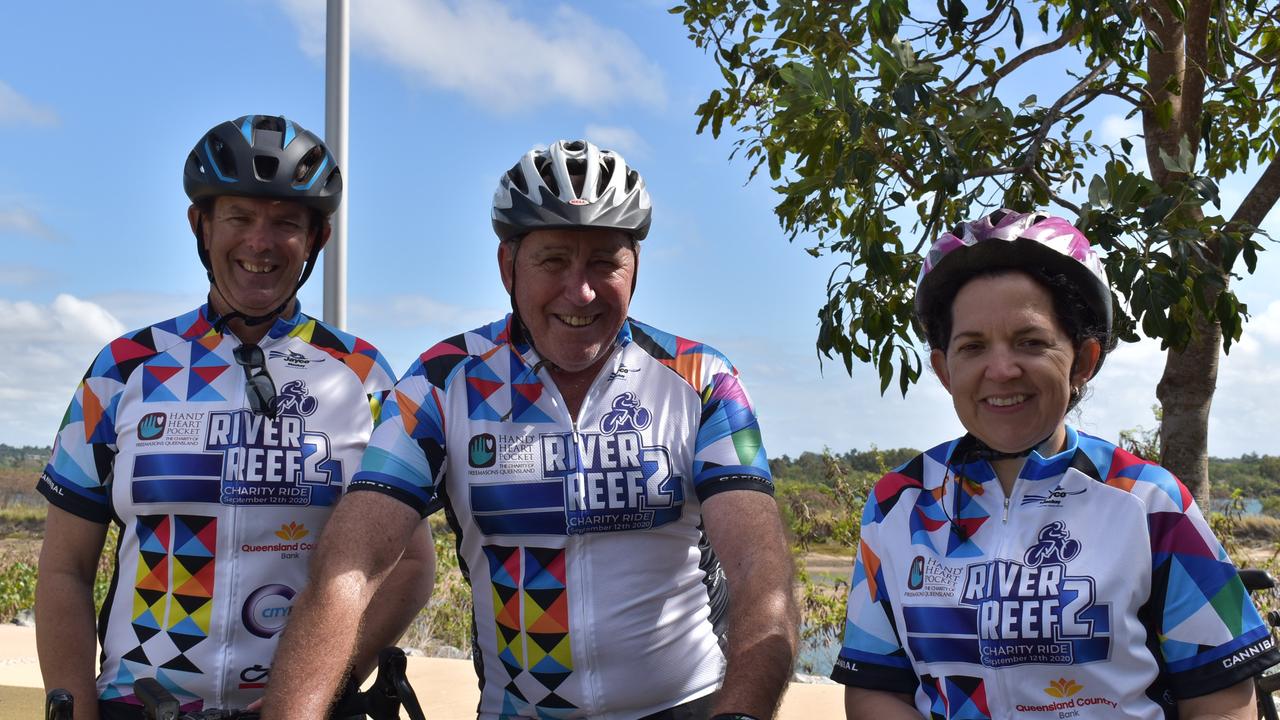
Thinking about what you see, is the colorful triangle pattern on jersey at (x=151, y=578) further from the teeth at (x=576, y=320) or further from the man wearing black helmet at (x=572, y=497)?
the teeth at (x=576, y=320)

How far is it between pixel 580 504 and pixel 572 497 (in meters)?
0.03

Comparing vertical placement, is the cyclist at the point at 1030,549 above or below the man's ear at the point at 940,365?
below

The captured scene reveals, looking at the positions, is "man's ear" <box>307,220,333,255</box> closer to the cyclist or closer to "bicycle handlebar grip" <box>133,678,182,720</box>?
"bicycle handlebar grip" <box>133,678,182,720</box>

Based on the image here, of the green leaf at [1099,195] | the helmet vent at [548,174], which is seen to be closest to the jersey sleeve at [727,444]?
the helmet vent at [548,174]

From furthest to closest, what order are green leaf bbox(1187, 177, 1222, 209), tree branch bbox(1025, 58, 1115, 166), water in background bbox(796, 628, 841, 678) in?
water in background bbox(796, 628, 841, 678), tree branch bbox(1025, 58, 1115, 166), green leaf bbox(1187, 177, 1222, 209)

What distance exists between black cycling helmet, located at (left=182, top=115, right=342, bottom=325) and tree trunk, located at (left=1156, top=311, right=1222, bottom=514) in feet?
17.5

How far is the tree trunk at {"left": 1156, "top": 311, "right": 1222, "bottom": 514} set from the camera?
666 centimetres

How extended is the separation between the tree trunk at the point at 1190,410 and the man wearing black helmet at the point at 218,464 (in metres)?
5.23

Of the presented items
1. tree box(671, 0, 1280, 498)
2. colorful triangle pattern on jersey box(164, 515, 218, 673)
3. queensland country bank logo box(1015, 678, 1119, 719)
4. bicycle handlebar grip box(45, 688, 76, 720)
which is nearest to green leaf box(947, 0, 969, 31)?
tree box(671, 0, 1280, 498)

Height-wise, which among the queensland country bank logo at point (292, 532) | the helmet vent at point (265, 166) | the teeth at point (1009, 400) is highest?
the helmet vent at point (265, 166)

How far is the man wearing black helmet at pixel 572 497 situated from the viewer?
2.54 meters

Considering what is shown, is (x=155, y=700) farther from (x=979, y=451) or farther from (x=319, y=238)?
(x=979, y=451)

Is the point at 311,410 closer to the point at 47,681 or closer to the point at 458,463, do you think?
the point at 458,463

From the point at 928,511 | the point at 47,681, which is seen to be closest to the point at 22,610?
the point at 47,681
